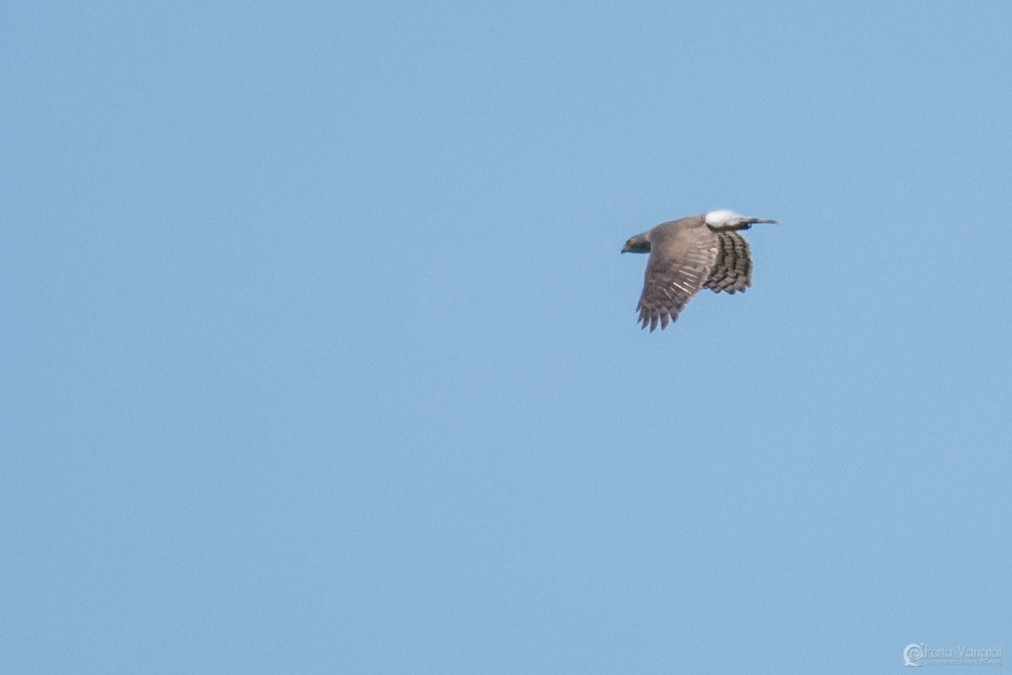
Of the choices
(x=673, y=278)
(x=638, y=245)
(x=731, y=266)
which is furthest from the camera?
(x=638, y=245)

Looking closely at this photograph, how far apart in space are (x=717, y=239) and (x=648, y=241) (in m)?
2.60

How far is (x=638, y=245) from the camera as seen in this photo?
33562 mm

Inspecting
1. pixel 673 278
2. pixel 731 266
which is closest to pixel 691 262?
pixel 673 278

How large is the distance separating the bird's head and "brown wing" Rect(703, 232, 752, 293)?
6.68 feet

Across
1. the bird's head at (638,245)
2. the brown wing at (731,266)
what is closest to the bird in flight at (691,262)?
the brown wing at (731,266)

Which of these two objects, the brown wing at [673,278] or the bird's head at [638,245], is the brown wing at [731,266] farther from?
the bird's head at [638,245]

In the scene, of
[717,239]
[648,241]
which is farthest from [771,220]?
[648,241]

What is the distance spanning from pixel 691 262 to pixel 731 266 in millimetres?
1523

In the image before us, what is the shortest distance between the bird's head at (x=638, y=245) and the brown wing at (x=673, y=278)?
8.22 ft

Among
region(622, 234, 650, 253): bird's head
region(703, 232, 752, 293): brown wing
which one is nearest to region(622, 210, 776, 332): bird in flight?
region(703, 232, 752, 293): brown wing

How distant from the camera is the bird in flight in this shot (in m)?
29.5

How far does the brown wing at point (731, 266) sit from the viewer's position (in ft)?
101

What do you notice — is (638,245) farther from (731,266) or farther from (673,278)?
(673,278)

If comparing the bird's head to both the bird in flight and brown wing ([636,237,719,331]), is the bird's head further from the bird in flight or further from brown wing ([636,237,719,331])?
brown wing ([636,237,719,331])
